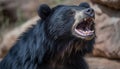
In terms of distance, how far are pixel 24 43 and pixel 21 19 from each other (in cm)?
446

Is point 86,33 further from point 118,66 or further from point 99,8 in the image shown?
point 99,8

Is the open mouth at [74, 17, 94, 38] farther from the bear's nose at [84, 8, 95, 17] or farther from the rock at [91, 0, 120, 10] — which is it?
the rock at [91, 0, 120, 10]

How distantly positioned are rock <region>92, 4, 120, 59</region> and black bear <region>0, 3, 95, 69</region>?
1405mm

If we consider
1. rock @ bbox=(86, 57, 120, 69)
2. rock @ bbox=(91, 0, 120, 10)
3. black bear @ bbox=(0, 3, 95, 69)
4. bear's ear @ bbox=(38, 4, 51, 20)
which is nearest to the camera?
black bear @ bbox=(0, 3, 95, 69)

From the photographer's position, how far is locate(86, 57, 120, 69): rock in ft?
18.4

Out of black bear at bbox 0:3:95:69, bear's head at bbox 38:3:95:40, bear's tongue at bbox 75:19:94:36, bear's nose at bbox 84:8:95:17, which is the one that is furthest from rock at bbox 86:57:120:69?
bear's nose at bbox 84:8:95:17

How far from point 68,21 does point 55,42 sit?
0.28 meters

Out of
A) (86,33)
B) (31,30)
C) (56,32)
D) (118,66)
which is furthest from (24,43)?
(118,66)

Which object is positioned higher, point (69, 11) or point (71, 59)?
point (69, 11)

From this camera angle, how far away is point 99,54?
6098 mm

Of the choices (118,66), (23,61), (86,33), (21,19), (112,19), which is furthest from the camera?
(21,19)

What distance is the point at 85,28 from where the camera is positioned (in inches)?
160

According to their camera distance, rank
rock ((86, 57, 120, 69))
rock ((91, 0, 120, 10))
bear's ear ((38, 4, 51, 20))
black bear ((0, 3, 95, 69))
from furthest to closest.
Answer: rock ((91, 0, 120, 10)) < rock ((86, 57, 120, 69)) < bear's ear ((38, 4, 51, 20)) < black bear ((0, 3, 95, 69))

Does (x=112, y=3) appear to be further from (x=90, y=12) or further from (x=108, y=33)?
(x=90, y=12)
